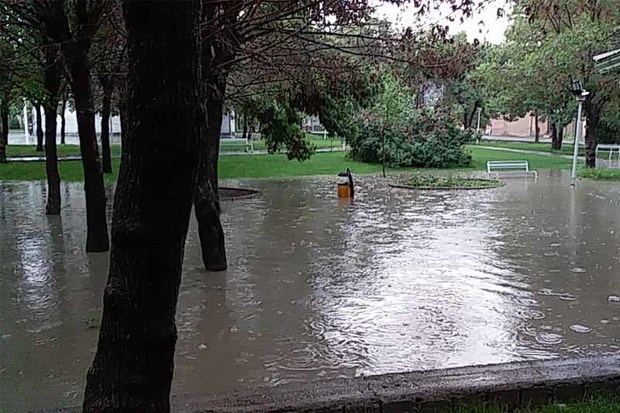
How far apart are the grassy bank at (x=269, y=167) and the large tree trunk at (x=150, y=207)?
1726cm

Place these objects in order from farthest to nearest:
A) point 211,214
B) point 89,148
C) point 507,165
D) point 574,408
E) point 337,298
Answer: point 507,165
point 89,148
point 211,214
point 337,298
point 574,408

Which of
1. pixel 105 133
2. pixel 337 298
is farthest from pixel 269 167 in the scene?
pixel 337 298

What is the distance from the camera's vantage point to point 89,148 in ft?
27.1

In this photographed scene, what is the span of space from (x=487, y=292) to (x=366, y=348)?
203 centimetres

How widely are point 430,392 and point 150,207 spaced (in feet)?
5.58

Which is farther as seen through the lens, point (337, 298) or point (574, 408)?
point (337, 298)

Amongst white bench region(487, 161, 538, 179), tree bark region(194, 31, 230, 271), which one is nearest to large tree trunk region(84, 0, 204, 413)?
tree bark region(194, 31, 230, 271)

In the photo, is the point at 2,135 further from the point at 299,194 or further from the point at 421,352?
the point at 421,352

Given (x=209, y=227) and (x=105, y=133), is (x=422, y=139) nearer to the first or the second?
(x=105, y=133)

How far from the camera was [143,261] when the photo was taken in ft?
7.44

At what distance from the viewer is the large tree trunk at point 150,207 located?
208 cm

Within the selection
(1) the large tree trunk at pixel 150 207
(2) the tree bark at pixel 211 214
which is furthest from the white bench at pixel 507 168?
(1) the large tree trunk at pixel 150 207

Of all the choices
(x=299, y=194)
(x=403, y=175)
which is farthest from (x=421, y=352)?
(x=403, y=175)

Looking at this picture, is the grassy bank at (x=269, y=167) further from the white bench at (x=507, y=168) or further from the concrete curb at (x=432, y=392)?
the concrete curb at (x=432, y=392)
